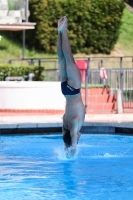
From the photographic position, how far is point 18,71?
2364cm

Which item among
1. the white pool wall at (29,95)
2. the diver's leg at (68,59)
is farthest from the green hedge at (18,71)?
the diver's leg at (68,59)

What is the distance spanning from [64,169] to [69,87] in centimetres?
111

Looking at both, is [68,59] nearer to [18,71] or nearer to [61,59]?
[61,59]

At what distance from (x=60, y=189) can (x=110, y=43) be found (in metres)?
28.3

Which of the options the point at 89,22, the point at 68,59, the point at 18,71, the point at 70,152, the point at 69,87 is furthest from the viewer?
the point at 89,22

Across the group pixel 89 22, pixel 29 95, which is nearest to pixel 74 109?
pixel 29 95

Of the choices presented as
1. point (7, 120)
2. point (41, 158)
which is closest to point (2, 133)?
point (41, 158)

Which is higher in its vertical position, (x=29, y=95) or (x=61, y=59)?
(x=61, y=59)

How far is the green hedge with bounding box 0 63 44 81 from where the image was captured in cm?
2353

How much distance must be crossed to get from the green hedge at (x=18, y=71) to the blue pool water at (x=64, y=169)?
888 cm

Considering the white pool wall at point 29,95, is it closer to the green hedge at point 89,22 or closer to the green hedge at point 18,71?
the green hedge at point 18,71

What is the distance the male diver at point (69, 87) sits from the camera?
34.9 ft

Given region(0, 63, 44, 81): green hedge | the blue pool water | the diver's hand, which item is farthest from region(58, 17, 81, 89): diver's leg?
region(0, 63, 44, 81): green hedge

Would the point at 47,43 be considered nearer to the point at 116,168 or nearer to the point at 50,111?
the point at 50,111
